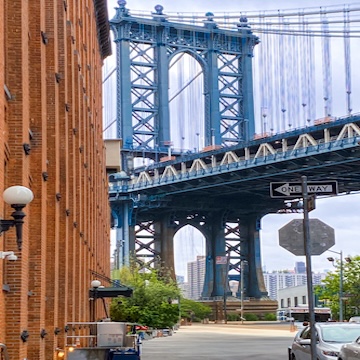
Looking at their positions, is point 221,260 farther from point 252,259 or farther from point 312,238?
point 312,238

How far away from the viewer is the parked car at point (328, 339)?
17.9 meters

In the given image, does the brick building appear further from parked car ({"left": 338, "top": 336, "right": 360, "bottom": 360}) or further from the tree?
the tree

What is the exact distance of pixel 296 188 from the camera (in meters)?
13.0

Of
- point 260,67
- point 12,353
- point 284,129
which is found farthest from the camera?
point 260,67

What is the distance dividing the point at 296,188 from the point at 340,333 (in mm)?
6904

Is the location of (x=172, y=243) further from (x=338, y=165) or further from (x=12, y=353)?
(x=12, y=353)

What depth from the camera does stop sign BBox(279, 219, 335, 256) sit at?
12.2 m

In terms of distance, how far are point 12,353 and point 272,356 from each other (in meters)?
16.8

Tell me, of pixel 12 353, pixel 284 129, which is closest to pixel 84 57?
pixel 12 353

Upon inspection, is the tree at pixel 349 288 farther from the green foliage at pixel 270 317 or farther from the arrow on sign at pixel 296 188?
the arrow on sign at pixel 296 188

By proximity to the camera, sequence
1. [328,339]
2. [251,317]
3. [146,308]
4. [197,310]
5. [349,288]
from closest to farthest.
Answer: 1. [328,339]
2. [146,308]
3. [349,288]
4. [197,310]
5. [251,317]

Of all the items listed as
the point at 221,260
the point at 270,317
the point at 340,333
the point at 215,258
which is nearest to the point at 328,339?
the point at 340,333

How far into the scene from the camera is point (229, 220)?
5359 inches

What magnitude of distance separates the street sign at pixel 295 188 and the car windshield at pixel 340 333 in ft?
20.6
